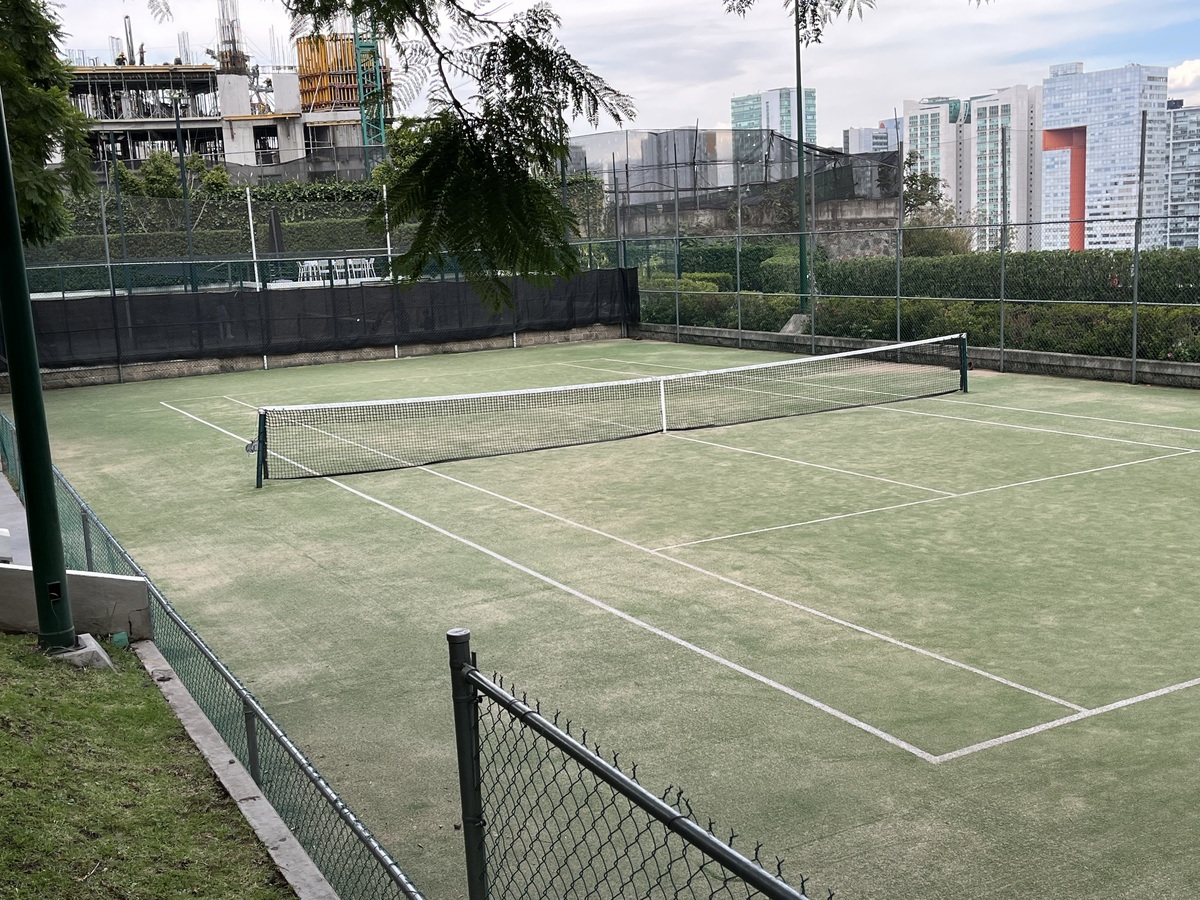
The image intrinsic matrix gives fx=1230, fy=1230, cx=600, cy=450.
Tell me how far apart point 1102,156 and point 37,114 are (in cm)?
1741

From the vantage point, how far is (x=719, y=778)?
6.37 metres

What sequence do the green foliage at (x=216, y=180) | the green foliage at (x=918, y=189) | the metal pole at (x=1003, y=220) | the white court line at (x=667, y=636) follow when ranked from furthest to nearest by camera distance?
the green foliage at (x=216, y=180), the green foliage at (x=918, y=189), the metal pole at (x=1003, y=220), the white court line at (x=667, y=636)

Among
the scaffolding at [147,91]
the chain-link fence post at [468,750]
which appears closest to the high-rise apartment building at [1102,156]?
the scaffolding at [147,91]

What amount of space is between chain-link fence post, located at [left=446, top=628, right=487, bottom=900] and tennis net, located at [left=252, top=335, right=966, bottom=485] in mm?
11667

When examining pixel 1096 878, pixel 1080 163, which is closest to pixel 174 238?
pixel 1080 163

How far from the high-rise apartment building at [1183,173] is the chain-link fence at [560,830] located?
16.1 meters

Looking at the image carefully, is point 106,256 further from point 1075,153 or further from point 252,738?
point 252,738

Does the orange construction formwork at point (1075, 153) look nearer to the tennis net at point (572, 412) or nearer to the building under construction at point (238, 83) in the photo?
the tennis net at point (572, 412)

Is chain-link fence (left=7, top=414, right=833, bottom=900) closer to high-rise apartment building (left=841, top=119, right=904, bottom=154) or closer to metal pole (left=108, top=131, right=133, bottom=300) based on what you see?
metal pole (left=108, top=131, right=133, bottom=300)

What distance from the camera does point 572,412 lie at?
19812 millimetres

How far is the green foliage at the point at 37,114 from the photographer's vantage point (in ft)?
31.5

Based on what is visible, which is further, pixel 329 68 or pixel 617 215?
pixel 617 215

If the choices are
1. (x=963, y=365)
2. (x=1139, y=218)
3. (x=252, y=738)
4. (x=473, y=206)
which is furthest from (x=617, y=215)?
(x=473, y=206)

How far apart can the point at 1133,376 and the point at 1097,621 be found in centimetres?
1256
